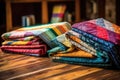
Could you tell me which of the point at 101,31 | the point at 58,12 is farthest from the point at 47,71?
the point at 58,12

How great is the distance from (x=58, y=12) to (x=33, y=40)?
188 centimetres

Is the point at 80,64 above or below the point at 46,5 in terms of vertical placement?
below

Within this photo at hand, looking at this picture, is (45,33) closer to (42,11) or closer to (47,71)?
(47,71)

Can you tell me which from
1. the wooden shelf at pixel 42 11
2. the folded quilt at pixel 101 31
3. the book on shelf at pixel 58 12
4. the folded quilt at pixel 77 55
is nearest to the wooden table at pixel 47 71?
the folded quilt at pixel 77 55

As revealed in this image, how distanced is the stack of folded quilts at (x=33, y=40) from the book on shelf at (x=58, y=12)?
64.0 inches

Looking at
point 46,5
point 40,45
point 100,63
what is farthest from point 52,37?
point 46,5

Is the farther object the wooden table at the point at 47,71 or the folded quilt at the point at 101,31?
the folded quilt at the point at 101,31

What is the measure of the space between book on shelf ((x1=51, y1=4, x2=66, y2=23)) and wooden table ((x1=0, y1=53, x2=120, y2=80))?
6.19ft

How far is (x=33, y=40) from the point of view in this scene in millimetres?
1336

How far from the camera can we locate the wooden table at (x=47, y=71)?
37.3 inches

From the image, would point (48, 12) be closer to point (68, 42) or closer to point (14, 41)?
point (14, 41)

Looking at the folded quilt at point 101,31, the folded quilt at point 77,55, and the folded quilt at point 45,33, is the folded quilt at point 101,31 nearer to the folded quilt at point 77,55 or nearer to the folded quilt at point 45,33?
the folded quilt at point 77,55

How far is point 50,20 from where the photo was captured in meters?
3.12

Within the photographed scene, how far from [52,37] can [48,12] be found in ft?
6.01
